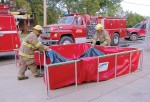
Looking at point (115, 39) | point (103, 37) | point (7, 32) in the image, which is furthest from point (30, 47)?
point (115, 39)

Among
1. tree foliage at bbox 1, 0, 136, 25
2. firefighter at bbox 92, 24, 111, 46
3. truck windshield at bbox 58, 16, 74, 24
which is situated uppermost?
tree foliage at bbox 1, 0, 136, 25

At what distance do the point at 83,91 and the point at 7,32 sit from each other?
616 cm

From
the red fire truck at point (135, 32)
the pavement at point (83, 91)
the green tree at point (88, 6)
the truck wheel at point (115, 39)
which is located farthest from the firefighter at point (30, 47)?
the green tree at point (88, 6)

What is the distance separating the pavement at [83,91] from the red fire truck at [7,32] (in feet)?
11.3

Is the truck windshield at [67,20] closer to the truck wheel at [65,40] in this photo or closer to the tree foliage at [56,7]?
the truck wheel at [65,40]

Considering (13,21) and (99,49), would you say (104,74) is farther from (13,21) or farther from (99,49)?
(13,21)

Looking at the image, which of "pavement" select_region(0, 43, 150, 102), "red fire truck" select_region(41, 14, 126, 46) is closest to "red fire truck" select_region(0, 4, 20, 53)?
"red fire truck" select_region(41, 14, 126, 46)

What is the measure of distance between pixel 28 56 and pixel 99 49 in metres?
3.11

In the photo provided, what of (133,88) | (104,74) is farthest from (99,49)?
(133,88)

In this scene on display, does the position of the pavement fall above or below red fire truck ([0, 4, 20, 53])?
below

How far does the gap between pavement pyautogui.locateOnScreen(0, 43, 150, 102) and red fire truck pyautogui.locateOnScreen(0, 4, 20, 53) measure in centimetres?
344

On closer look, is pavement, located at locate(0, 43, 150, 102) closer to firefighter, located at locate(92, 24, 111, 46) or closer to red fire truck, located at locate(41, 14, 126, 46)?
firefighter, located at locate(92, 24, 111, 46)

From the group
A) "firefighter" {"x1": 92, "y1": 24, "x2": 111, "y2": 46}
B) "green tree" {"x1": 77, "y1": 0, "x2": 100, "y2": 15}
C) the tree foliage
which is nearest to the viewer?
"firefighter" {"x1": 92, "y1": 24, "x2": 111, "y2": 46}

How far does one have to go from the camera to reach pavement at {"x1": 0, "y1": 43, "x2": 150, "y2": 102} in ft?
18.4
